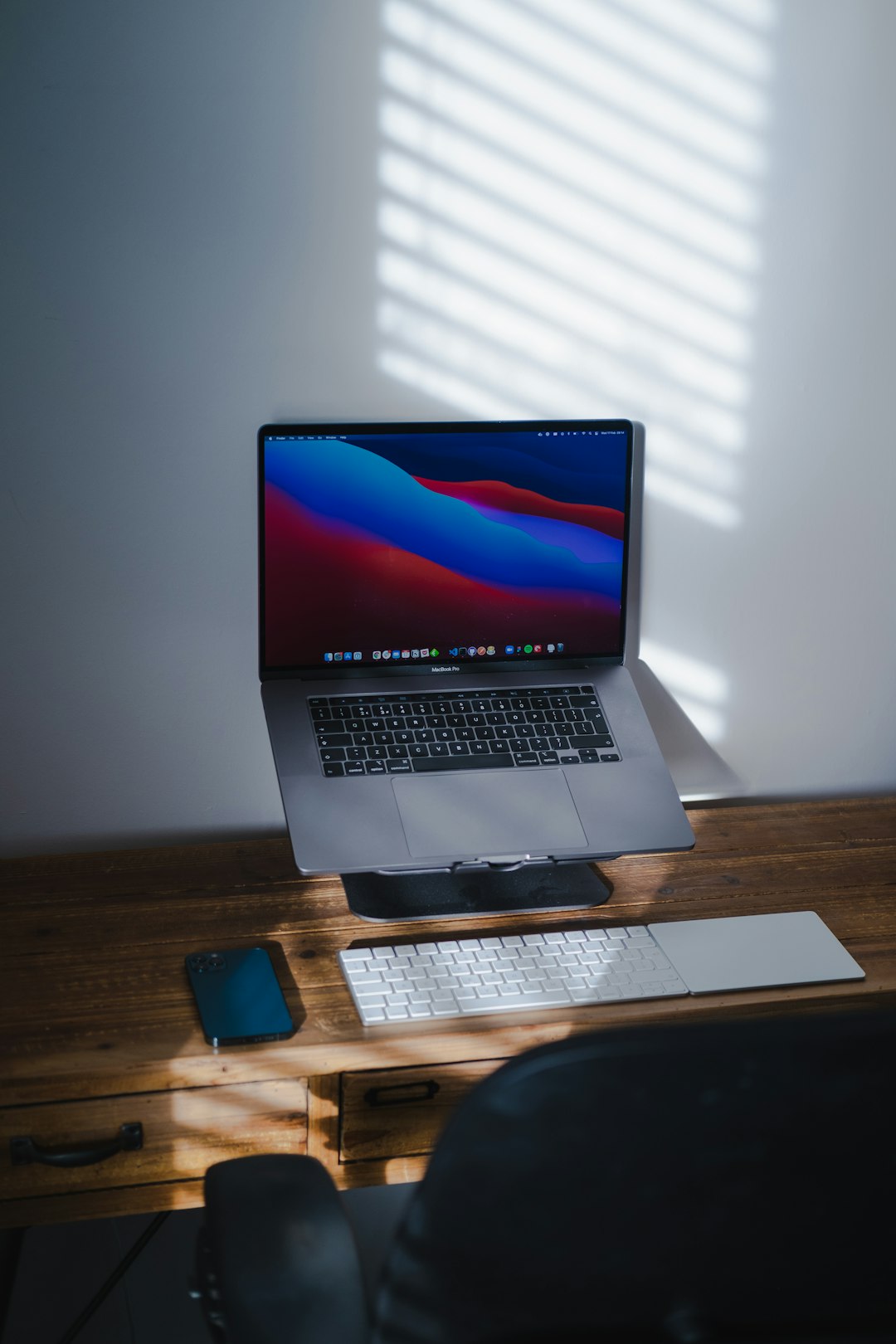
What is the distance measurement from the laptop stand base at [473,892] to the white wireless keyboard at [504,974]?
46 millimetres

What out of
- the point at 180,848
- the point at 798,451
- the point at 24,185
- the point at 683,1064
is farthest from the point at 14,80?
the point at 683,1064

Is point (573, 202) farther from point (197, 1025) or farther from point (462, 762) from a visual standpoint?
point (197, 1025)

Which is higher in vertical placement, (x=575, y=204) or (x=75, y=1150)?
(x=575, y=204)

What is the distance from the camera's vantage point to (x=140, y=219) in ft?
4.27

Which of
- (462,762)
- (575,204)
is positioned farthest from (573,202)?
(462,762)

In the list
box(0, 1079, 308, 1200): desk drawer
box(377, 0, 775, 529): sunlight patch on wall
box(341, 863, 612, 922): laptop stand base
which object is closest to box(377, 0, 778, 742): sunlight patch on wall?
box(377, 0, 775, 529): sunlight patch on wall

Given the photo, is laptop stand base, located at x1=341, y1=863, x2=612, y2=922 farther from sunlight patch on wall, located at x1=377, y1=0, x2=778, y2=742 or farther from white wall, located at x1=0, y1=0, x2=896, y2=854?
sunlight patch on wall, located at x1=377, y1=0, x2=778, y2=742

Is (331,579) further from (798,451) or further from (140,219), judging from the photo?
(798,451)

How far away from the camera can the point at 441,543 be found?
1456 millimetres

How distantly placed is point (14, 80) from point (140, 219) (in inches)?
6.7

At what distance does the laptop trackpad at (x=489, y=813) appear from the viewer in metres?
1.36

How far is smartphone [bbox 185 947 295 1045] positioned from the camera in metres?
1.17

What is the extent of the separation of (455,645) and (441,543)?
0.13m

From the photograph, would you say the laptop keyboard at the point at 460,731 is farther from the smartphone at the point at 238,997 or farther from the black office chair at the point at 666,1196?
the black office chair at the point at 666,1196
